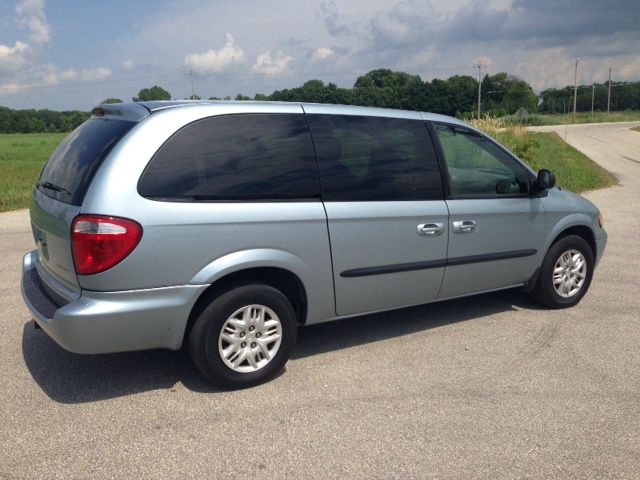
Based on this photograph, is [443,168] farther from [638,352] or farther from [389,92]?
[389,92]

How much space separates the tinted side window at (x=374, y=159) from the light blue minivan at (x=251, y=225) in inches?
0.4

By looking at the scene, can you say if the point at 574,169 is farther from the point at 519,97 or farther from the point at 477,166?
the point at 519,97

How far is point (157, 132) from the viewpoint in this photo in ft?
11.4

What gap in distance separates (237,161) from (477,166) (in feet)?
6.97

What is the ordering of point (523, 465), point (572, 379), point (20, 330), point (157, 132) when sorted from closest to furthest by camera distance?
point (523, 465) → point (157, 132) → point (572, 379) → point (20, 330)

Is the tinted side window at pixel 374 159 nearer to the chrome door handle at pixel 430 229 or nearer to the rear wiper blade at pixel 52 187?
the chrome door handle at pixel 430 229

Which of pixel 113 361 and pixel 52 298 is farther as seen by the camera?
pixel 113 361

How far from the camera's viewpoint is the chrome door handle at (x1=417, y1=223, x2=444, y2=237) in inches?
171

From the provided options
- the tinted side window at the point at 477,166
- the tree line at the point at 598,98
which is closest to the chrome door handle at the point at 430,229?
the tinted side window at the point at 477,166

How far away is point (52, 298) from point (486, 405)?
8.87 feet

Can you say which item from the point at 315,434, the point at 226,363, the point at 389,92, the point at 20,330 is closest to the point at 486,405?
the point at 315,434

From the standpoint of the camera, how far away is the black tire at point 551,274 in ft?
17.2

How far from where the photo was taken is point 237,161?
145 inches

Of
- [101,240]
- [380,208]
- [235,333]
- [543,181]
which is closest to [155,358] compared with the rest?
[235,333]
